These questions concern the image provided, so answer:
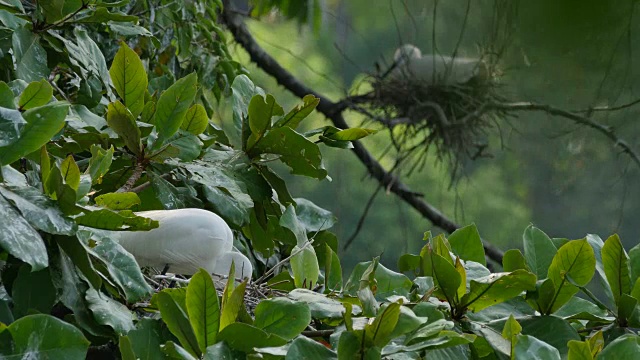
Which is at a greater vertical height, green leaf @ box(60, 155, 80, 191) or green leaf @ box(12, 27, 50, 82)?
green leaf @ box(60, 155, 80, 191)

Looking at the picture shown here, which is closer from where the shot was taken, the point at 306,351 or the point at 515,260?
the point at 306,351

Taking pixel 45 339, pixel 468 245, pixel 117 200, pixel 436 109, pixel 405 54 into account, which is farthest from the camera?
pixel 405 54

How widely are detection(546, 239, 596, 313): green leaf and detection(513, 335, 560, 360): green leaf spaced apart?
2.7 inches

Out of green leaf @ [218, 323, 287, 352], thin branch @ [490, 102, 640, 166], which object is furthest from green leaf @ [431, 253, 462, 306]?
thin branch @ [490, 102, 640, 166]

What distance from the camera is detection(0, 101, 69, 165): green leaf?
370mm

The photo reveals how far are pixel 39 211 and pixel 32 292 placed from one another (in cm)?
4

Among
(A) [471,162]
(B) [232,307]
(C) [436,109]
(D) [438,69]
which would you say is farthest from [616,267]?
(A) [471,162]

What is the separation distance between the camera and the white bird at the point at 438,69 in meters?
2.12

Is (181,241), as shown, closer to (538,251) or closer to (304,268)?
(304,268)

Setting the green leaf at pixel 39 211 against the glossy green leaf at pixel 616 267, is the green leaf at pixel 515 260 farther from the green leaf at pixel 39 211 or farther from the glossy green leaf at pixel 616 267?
the green leaf at pixel 39 211

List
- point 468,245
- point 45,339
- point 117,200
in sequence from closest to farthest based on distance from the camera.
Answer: point 45,339, point 117,200, point 468,245

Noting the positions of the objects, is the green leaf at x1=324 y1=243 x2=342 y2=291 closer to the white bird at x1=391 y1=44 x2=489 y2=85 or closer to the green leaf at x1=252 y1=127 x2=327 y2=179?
the green leaf at x1=252 y1=127 x2=327 y2=179

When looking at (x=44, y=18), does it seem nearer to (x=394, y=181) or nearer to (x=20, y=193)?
(x=20, y=193)

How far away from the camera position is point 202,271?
36 centimetres
